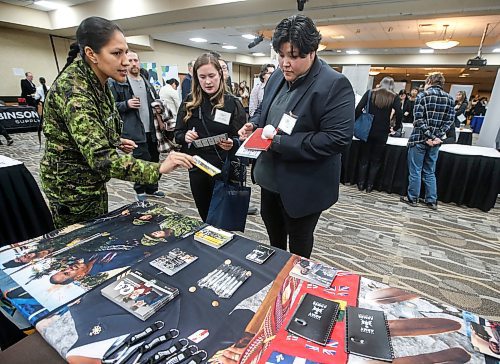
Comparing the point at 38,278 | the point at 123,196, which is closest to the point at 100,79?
the point at 38,278

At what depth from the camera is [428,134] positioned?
125 inches

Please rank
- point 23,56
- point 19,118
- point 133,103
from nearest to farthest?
point 133,103, point 19,118, point 23,56

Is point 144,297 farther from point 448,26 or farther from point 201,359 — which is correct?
point 448,26

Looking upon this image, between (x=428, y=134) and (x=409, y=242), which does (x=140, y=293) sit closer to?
(x=409, y=242)

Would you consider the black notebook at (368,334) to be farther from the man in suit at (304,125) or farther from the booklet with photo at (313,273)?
the man in suit at (304,125)

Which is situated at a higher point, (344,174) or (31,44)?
(31,44)

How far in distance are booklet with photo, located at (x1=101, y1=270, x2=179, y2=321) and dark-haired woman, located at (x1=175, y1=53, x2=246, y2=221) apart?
1.18m

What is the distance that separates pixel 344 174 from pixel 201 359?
3.97 metres

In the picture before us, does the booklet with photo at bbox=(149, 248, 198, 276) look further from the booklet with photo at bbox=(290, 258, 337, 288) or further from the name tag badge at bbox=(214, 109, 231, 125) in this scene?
the name tag badge at bbox=(214, 109, 231, 125)

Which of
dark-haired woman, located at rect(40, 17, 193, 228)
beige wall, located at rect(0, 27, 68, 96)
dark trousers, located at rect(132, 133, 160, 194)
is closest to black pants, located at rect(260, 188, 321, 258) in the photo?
dark-haired woman, located at rect(40, 17, 193, 228)

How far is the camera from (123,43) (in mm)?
1019

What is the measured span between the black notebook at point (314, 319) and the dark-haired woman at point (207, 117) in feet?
4.33

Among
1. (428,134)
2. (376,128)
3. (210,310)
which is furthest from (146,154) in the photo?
(428,134)

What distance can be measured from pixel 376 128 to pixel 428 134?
0.60 meters
